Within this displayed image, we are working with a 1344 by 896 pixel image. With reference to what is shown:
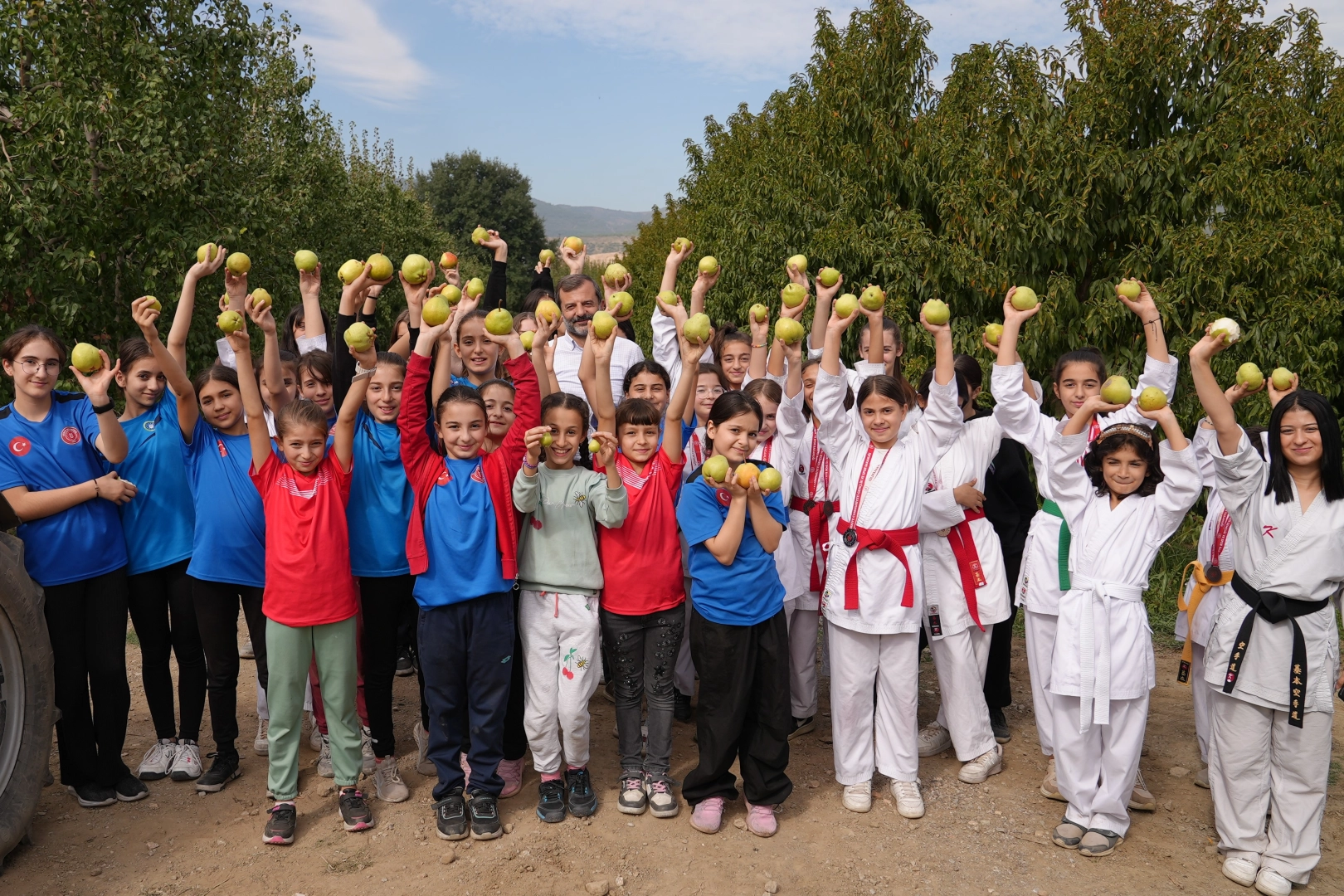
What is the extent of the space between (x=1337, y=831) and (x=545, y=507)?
160 inches

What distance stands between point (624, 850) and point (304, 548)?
6.45ft

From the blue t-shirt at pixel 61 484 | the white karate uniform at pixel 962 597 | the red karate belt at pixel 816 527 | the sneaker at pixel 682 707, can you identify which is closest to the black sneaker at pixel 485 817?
the sneaker at pixel 682 707

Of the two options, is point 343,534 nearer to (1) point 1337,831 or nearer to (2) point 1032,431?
(2) point 1032,431

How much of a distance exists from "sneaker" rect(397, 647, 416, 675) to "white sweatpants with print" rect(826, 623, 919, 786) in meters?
3.27

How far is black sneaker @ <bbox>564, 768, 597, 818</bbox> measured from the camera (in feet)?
14.6

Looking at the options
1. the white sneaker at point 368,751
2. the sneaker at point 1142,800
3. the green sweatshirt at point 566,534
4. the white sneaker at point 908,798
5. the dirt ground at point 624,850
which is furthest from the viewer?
Result: the white sneaker at point 368,751

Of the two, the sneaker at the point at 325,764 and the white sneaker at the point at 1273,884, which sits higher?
the white sneaker at the point at 1273,884

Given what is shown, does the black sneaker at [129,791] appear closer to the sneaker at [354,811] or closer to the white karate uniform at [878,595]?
the sneaker at [354,811]

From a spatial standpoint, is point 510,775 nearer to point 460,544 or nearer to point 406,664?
point 460,544

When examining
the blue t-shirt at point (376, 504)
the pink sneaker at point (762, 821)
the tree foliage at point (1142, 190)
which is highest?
the tree foliage at point (1142, 190)

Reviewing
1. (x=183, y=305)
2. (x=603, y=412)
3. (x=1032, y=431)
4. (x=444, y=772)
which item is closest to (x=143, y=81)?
(x=183, y=305)

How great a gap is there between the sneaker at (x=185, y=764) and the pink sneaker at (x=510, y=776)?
160 cm

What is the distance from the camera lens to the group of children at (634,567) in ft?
13.3

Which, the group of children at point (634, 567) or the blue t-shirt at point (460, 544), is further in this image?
the blue t-shirt at point (460, 544)
